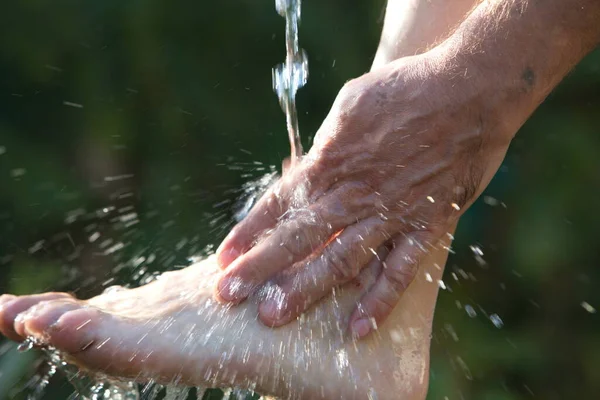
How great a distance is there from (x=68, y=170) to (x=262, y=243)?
1.24 metres

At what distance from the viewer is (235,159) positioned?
2291mm

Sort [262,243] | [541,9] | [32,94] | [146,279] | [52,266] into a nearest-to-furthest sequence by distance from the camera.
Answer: [541,9], [262,243], [146,279], [52,266], [32,94]

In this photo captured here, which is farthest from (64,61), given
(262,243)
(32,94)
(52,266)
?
(262,243)

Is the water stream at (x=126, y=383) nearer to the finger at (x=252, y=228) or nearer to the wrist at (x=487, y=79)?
the finger at (x=252, y=228)

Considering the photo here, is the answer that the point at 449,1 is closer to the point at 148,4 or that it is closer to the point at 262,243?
the point at 262,243

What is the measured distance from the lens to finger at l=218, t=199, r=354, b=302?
1.27 meters

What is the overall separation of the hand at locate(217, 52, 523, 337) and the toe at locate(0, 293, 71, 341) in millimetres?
284

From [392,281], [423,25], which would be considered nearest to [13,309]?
[392,281]

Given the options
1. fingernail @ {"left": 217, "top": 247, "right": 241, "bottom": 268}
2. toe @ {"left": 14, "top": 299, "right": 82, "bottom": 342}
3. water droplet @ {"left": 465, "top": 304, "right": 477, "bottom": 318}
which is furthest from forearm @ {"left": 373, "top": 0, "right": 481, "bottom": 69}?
water droplet @ {"left": 465, "top": 304, "right": 477, "bottom": 318}

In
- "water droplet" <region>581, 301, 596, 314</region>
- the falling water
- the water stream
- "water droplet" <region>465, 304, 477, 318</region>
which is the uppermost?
the falling water

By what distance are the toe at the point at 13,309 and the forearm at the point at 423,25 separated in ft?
2.18

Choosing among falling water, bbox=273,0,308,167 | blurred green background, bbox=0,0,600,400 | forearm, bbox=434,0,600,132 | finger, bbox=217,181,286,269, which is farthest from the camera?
blurred green background, bbox=0,0,600,400

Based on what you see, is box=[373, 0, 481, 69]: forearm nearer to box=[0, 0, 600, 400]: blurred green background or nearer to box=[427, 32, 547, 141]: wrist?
box=[427, 32, 547, 141]: wrist

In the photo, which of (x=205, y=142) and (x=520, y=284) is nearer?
(x=520, y=284)
